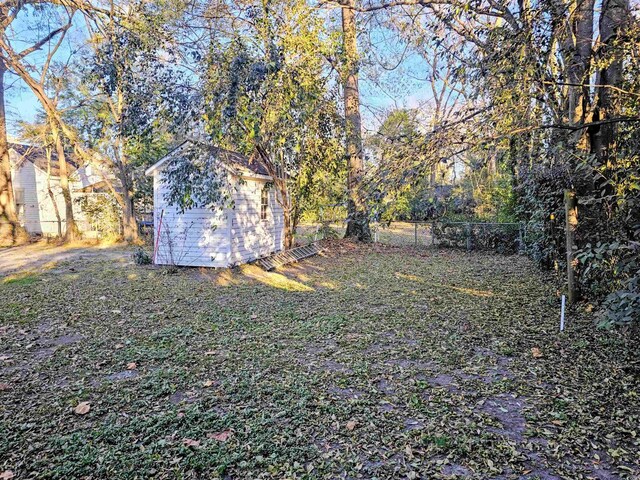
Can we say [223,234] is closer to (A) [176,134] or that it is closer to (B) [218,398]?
(A) [176,134]

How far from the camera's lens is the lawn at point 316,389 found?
7.15 ft

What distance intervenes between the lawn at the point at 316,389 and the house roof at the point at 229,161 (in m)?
3.09

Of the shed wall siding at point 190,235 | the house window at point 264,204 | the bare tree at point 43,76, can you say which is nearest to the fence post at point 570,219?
the shed wall siding at point 190,235

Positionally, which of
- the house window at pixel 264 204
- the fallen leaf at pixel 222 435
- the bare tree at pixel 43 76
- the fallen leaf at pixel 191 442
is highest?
the bare tree at pixel 43 76

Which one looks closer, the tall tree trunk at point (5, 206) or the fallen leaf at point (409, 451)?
the fallen leaf at point (409, 451)

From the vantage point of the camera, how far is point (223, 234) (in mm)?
9062

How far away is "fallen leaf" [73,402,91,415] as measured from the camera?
2.77 metres

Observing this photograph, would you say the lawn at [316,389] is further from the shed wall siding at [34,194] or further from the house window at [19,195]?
the house window at [19,195]

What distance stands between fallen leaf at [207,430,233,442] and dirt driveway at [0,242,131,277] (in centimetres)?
845

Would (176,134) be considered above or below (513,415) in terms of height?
above

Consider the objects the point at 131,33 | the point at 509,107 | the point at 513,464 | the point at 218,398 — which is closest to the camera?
the point at 513,464

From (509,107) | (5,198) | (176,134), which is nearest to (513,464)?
(509,107)

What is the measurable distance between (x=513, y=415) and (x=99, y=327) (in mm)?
4666

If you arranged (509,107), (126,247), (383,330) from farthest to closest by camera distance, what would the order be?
(126,247), (383,330), (509,107)
